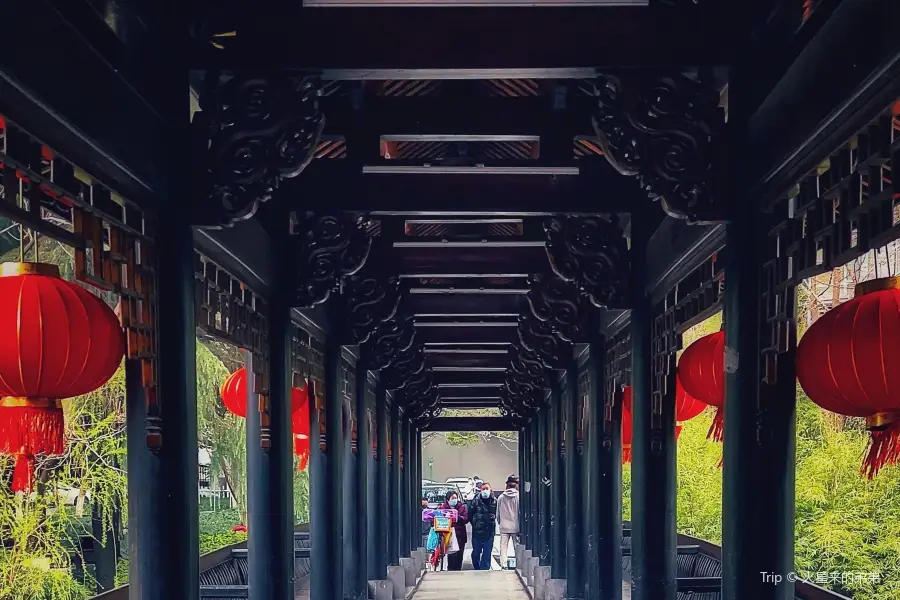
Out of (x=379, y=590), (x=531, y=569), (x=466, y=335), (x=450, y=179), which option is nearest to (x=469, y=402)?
(x=531, y=569)

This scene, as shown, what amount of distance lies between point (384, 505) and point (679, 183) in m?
12.8

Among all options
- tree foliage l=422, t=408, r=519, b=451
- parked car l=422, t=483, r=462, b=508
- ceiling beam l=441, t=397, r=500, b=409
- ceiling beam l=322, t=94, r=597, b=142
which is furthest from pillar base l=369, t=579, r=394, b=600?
tree foliage l=422, t=408, r=519, b=451

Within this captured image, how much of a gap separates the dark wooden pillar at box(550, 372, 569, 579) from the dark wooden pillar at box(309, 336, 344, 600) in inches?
206

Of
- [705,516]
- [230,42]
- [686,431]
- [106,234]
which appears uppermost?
[230,42]

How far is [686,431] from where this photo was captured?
55.1 ft

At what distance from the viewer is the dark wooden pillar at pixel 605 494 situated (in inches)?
349

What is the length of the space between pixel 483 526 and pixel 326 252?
16.1 meters

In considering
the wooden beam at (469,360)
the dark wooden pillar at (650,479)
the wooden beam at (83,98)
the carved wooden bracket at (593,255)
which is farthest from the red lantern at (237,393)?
the wooden beam at (469,360)

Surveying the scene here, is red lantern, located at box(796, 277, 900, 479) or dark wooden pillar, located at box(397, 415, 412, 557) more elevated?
red lantern, located at box(796, 277, 900, 479)

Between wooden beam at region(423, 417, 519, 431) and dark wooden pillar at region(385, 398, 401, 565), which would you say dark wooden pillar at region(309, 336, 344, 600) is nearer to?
dark wooden pillar at region(385, 398, 401, 565)

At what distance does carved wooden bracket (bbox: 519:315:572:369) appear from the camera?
Answer: 33.7ft

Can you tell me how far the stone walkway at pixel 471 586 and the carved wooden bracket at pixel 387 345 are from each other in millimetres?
5346

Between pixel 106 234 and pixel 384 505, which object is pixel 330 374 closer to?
pixel 106 234

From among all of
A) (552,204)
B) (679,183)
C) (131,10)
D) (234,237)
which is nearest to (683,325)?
(552,204)
